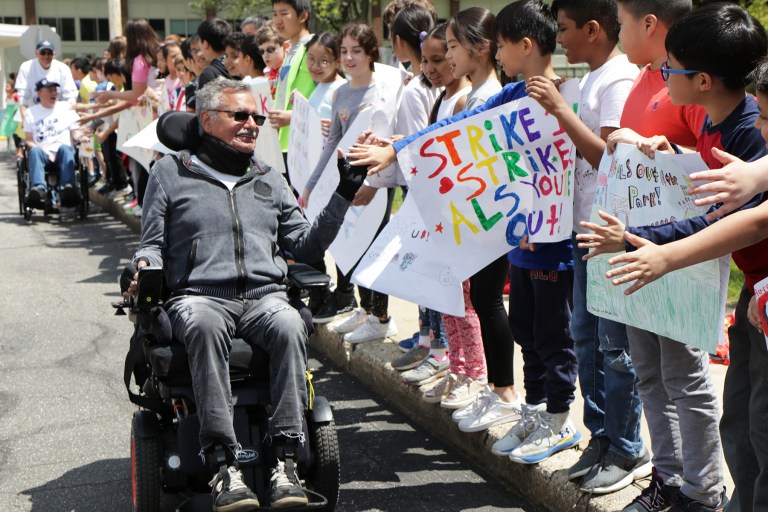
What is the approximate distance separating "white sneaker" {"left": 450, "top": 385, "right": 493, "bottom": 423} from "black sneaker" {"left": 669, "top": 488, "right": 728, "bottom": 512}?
4.27 feet

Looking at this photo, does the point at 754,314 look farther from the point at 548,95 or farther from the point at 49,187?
the point at 49,187

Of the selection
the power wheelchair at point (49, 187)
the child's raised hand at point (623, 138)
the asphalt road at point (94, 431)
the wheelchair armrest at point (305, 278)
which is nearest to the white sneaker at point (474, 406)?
the asphalt road at point (94, 431)

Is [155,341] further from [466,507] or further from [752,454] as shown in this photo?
[752,454]

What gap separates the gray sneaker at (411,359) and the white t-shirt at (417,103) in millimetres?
1225

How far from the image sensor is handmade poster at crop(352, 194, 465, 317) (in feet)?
15.1

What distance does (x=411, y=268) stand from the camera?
4785 mm

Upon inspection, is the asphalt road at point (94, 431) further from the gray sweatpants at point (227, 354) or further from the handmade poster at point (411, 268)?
the handmade poster at point (411, 268)

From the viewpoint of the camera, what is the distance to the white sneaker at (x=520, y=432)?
14.3 ft

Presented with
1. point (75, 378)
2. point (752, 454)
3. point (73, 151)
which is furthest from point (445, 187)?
point (73, 151)

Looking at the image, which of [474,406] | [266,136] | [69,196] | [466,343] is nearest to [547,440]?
[474,406]

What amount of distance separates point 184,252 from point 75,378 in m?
2.14

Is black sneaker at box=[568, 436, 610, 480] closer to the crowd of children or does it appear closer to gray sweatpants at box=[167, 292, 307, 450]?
the crowd of children

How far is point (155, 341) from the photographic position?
4129 millimetres

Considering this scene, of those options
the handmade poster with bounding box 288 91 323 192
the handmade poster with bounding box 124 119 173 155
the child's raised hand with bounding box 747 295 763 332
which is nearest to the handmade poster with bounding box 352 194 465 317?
the handmade poster with bounding box 288 91 323 192
